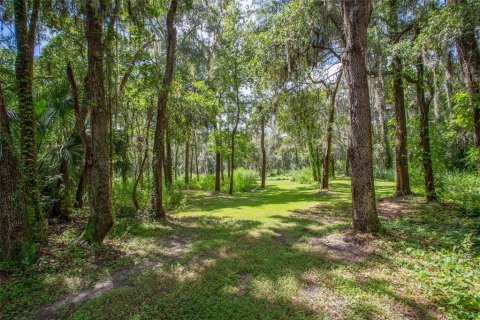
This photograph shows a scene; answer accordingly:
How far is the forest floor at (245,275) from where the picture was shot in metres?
2.36

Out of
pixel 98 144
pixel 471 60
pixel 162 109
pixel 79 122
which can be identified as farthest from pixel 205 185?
pixel 471 60

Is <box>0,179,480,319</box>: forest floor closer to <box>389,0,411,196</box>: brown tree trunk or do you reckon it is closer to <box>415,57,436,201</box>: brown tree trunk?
<box>415,57,436,201</box>: brown tree trunk

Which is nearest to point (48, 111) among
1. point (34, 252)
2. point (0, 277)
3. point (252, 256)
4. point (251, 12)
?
point (34, 252)

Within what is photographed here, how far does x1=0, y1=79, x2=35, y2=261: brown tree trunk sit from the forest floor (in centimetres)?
30

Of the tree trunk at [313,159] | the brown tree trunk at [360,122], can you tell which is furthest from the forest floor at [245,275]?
the tree trunk at [313,159]

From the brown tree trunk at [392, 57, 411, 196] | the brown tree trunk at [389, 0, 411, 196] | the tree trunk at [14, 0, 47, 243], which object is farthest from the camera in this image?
the brown tree trunk at [392, 57, 411, 196]

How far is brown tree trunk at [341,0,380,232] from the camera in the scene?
13.3 feet

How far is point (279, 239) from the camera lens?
4.54 meters

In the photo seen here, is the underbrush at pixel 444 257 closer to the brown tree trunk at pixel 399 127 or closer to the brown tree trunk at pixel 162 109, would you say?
the brown tree trunk at pixel 399 127

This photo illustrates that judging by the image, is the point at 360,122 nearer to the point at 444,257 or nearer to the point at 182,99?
the point at 444,257

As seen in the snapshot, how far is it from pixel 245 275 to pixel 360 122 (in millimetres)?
2936

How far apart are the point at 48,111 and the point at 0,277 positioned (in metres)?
3.60

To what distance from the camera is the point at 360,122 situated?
4039 mm

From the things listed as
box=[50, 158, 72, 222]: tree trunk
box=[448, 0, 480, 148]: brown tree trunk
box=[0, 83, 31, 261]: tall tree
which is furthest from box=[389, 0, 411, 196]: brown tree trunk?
box=[50, 158, 72, 222]: tree trunk
